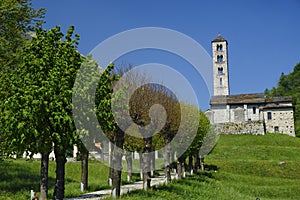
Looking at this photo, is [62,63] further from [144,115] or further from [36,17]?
[36,17]

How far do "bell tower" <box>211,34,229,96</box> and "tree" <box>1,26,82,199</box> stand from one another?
95.0 m

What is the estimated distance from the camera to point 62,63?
17.9 m

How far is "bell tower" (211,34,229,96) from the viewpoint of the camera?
11175 centimetres

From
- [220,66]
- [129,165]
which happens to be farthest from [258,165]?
[220,66]

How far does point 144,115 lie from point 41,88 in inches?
412

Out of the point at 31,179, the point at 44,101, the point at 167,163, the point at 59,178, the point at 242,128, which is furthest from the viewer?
the point at 242,128

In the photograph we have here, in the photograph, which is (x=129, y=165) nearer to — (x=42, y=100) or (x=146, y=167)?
(x=146, y=167)

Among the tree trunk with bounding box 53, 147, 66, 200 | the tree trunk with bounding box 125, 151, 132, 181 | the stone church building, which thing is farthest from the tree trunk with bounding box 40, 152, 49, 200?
the stone church building

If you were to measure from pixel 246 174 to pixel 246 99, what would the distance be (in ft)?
141

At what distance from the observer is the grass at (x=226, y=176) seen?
27.9 meters

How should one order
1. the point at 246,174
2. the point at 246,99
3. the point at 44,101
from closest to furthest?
the point at 44,101 → the point at 246,174 → the point at 246,99

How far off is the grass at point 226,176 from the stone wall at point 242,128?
3.73 m

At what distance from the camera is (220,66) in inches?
4528

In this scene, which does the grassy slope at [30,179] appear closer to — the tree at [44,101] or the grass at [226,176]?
the grass at [226,176]
